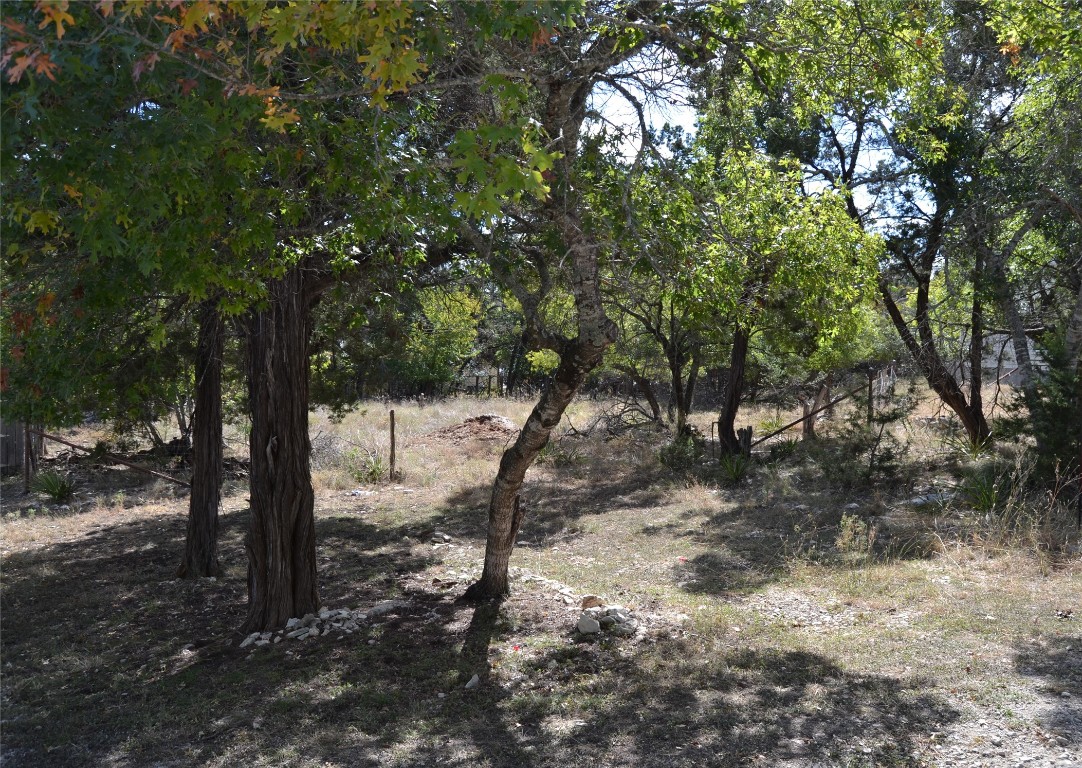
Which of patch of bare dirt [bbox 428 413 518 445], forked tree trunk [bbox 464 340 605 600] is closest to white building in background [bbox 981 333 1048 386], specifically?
forked tree trunk [bbox 464 340 605 600]

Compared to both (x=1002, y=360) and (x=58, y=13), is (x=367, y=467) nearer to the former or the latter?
(x=1002, y=360)

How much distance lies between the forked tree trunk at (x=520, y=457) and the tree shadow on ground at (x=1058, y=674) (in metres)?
3.55

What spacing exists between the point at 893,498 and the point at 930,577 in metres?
4.16

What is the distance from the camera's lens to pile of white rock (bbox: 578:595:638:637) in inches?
269

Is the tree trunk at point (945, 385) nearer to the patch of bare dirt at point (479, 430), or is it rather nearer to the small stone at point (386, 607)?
the small stone at point (386, 607)

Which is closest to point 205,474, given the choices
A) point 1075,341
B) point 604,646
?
point 604,646

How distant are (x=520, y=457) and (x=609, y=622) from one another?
4.98 ft

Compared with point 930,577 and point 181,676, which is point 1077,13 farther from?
point 181,676

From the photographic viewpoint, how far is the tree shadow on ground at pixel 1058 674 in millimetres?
4752

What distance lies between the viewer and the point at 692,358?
61.8ft

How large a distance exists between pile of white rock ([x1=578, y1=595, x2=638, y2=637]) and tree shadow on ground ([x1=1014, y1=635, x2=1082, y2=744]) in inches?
108

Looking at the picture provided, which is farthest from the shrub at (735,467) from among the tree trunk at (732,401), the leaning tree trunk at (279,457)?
the leaning tree trunk at (279,457)

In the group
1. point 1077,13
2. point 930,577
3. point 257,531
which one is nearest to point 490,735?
point 257,531

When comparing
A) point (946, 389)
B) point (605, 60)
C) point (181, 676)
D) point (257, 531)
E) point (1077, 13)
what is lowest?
point (181, 676)
